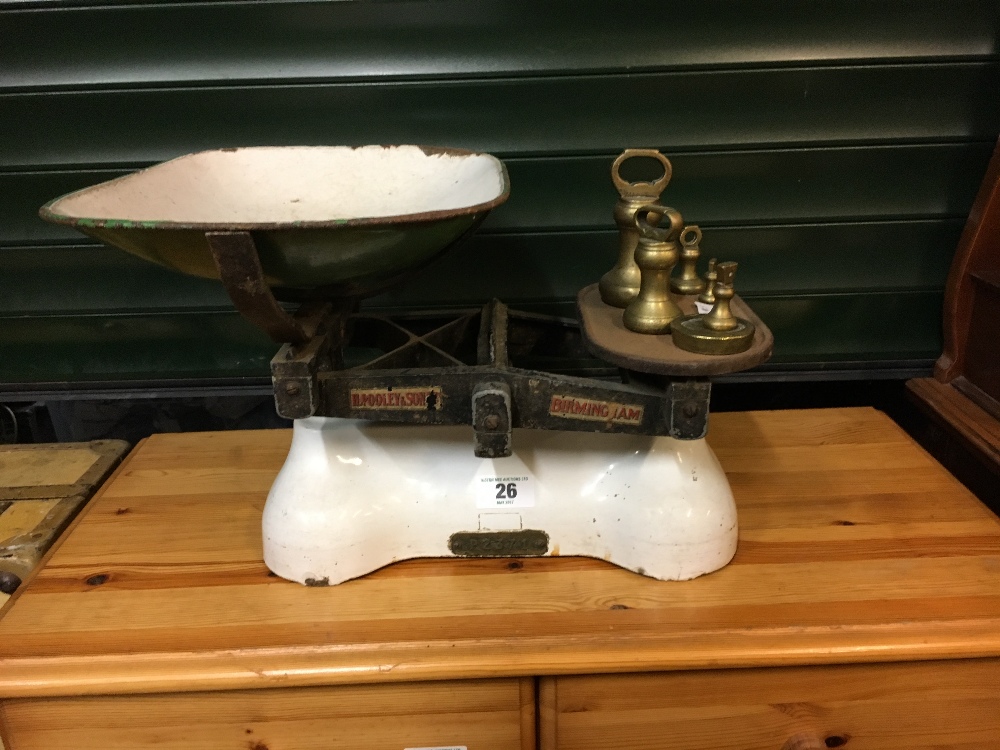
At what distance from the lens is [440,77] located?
1331mm

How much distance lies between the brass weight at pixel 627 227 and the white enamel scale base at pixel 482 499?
0.73 feet

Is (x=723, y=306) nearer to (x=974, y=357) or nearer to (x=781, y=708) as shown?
(x=781, y=708)

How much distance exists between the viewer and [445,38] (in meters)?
1.31

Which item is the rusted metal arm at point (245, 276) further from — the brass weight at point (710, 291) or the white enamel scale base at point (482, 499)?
the brass weight at point (710, 291)

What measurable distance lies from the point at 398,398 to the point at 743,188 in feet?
2.80

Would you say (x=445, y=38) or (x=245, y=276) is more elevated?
(x=445, y=38)

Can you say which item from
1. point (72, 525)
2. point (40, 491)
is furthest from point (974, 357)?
point (40, 491)

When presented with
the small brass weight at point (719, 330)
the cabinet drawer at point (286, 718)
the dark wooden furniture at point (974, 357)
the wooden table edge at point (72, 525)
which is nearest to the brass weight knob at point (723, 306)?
the small brass weight at point (719, 330)

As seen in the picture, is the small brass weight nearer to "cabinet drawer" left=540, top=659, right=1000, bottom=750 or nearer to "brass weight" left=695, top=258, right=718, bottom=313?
"brass weight" left=695, top=258, right=718, bottom=313

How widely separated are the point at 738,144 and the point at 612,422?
2.38 feet

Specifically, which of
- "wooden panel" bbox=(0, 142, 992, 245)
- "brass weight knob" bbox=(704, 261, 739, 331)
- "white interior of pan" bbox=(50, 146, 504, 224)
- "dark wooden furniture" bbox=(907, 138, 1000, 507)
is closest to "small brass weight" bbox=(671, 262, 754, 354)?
"brass weight knob" bbox=(704, 261, 739, 331)

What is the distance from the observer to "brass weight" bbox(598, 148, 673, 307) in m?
1.06

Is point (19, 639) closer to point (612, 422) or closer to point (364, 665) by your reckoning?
point (364, 665)

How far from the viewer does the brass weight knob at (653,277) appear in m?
0.94
